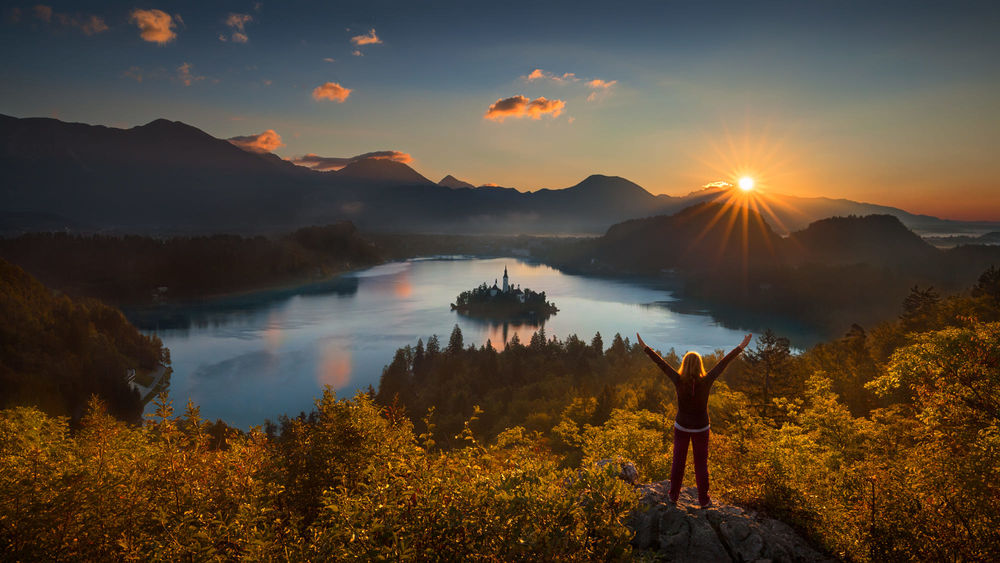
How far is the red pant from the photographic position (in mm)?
8719

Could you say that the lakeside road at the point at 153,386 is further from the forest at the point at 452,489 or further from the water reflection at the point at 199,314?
the forest at the point at 452,489

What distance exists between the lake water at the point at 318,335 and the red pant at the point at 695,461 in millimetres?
55894

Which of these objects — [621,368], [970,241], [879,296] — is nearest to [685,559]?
[621,368]

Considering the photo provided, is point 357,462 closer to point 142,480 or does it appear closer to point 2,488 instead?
point 142,480

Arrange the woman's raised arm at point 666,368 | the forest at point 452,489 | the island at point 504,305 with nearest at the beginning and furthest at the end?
the forest at point 452,489 → the woman's raised arm at point 666,368 → the island at point 504,305

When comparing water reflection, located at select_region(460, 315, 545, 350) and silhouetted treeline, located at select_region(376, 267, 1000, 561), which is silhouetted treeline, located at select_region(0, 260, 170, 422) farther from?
water reflection, located at select_region(460, 315, 545, 350)

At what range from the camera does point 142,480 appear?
27.1 feet

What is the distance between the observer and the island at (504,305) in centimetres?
16388

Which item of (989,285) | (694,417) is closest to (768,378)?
(694,417)

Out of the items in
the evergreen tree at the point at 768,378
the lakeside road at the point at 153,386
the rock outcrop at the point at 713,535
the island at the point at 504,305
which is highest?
the rock outcrop at the point at 713,535

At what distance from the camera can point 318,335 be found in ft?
419

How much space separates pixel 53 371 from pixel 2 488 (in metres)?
97.7

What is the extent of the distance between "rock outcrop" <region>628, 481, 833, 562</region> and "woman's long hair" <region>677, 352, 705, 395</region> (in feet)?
7.10

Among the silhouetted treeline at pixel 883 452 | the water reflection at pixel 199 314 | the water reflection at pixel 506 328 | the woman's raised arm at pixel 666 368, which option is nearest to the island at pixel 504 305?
the water reflection at pixel 506 328
